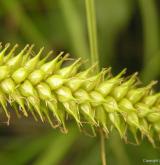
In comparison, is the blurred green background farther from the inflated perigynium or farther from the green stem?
the inflated perigynium

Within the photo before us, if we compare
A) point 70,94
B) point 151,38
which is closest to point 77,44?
point 151,38

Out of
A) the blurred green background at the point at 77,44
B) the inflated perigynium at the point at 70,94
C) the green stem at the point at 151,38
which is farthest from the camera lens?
the green stem at the point at 151,38

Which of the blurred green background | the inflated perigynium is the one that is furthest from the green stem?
the inflated perigynium

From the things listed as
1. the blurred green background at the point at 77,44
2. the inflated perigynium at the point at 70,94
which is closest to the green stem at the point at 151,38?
the blurred green background at the point at 77,44

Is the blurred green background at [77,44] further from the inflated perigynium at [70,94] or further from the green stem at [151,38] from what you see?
the inflated perigynium at [70,94]

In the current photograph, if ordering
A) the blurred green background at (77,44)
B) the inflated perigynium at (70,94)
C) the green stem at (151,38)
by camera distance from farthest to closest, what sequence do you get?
the green stem at (151,38) < the blurred green background at (77,44) < the inflated perigynium at (70,94)

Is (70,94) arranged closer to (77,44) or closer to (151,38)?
(77,44)
